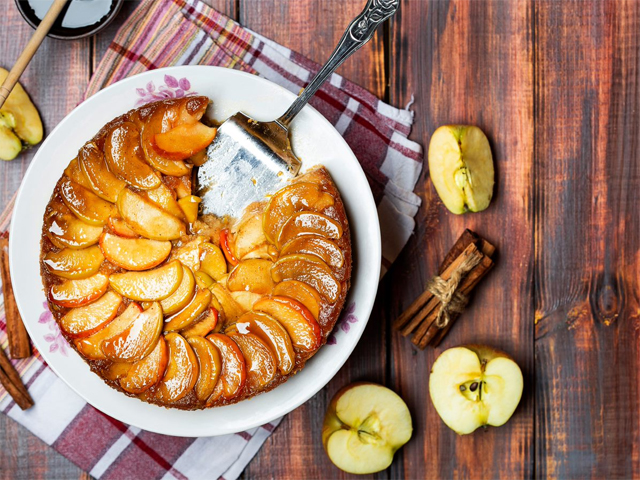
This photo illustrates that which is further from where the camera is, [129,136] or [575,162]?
[575,162]

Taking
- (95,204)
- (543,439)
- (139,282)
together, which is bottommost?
(543,439)

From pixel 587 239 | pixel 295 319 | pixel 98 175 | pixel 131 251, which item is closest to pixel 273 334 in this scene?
pixel 295 319

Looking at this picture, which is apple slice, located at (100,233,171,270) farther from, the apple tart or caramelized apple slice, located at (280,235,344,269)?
caramelized apple slice, located at (280,235,344,269)

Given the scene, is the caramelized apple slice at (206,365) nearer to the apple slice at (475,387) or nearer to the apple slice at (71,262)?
the apple slice at (71,262)

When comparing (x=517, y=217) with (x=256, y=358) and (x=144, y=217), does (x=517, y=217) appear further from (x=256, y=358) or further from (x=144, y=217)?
(x=144, y=217)

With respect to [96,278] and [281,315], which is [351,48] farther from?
[96,278]

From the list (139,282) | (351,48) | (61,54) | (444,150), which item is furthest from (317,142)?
(61,54)

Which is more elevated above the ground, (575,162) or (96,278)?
(575,162)

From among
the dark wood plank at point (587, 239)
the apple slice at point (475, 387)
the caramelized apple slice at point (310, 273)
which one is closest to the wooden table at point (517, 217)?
the dark wood plank at point (587, 239)
